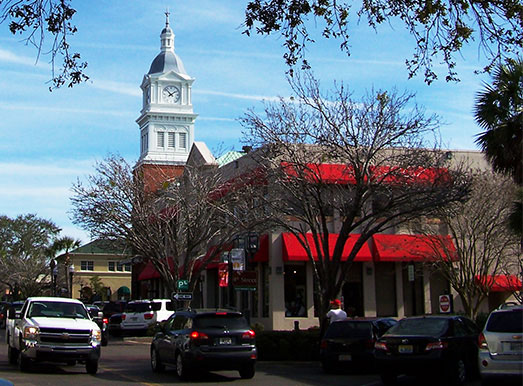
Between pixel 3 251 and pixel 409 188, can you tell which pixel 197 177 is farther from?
pixel 3 251

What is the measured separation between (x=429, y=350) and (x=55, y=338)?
847cm

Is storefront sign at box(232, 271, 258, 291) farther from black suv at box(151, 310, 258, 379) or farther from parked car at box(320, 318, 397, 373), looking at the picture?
black suv at box(151, 310, 258, 379)

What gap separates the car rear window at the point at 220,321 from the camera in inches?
660

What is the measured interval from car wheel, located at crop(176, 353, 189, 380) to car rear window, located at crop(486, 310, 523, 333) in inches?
257

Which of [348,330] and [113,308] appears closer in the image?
[348,330]

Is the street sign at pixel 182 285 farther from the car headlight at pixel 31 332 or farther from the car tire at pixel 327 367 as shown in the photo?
the car headlight at pixel 31 332

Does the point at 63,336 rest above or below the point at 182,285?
below

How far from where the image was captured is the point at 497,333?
45.5ft

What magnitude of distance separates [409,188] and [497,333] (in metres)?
10.6

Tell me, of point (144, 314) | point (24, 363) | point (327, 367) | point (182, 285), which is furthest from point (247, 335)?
point (144, 314)

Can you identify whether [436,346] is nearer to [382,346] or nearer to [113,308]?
[382,346]

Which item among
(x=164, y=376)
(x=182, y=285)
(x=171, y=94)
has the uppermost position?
(x=171, y=94)

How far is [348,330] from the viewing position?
733 inches

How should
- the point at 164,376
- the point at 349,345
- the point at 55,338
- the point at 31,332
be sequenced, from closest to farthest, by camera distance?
the point at 31,332
the point at 55,338
the point at 164,376
the point at 349,345
